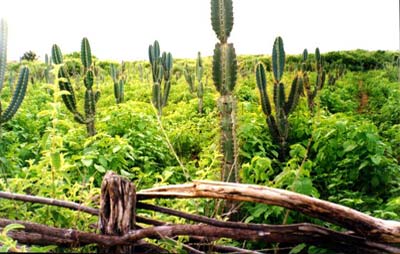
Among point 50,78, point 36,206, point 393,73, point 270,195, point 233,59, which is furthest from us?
point 393,73

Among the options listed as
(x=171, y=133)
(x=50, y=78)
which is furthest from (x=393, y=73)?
(x=171, y=133)

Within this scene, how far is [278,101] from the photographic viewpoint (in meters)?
6.32

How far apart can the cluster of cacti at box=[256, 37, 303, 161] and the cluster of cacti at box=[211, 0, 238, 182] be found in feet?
4.64

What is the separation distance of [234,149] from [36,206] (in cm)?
171

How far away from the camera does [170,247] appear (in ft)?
8.46

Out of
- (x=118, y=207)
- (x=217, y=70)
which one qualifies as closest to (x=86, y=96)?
(x=217, y=70)

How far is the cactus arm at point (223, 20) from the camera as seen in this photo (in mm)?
4898

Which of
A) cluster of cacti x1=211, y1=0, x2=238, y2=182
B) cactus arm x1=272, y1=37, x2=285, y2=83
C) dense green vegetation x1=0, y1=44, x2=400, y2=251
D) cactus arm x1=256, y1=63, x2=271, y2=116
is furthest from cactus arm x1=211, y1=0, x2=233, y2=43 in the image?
cactus arm x1=272, y1=37, x2=285, y2=83

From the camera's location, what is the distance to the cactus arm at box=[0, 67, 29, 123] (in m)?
4.74

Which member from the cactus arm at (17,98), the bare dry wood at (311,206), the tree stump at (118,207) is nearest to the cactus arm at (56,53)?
the cactus arm at (17,98)

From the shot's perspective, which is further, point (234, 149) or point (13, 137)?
point (13, 137)

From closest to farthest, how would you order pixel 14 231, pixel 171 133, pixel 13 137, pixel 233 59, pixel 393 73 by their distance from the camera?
pixel 14 231, pixel 233 59, pixel 13 137, pixel 171 133, pixel 393 73

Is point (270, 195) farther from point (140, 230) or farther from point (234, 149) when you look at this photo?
point (234, 149)

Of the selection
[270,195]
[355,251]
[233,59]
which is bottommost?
[355,251]
